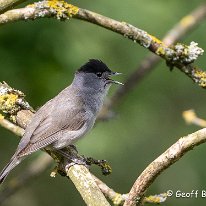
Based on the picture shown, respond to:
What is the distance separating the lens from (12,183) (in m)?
5.68

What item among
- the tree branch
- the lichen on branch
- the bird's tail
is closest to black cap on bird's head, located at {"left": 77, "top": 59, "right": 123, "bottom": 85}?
the tree branch

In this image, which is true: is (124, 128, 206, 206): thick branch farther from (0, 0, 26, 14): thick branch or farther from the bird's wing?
(0, 0, 26, 14): thick branch

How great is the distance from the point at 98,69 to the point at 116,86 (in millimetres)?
827

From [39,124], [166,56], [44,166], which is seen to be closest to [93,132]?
[44,166]

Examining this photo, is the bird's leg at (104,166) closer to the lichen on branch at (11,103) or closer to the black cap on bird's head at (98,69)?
the lichen on branch at (11,103)

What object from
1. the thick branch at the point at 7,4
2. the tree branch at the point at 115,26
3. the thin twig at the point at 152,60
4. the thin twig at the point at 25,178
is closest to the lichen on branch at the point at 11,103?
the tree branch at the point at 115,26

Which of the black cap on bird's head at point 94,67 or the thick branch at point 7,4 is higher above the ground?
the black cap on bird's head at point 94,67

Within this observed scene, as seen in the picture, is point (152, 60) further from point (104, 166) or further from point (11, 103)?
point (104, 166)

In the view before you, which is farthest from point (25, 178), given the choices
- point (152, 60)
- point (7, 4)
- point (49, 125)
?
point (7, 4)

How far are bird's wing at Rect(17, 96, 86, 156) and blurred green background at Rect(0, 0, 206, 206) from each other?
1.70 feet

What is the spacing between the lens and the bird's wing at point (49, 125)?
5023mm

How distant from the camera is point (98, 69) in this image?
5.91 metres

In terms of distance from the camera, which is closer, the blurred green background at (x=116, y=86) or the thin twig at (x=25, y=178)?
the thin twig at (x=25, y=178)

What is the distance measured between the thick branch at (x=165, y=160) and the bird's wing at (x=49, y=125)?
1.61 m
